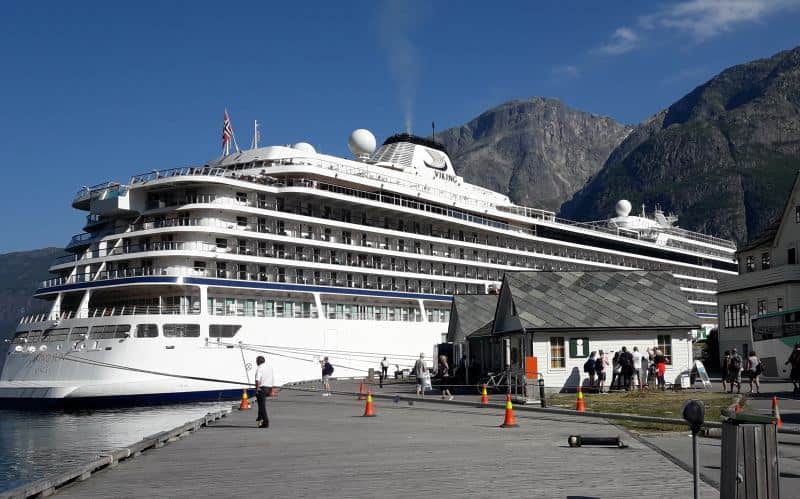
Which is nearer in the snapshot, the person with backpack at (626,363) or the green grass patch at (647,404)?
the green grass patch at (647,404)

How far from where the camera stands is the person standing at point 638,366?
3055 cm

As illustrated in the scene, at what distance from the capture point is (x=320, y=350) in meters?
52.0

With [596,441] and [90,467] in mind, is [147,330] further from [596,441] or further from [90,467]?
[596,441]

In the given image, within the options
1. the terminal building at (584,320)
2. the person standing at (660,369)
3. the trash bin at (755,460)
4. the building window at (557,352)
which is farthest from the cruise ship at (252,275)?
the trash bin at (755,460)

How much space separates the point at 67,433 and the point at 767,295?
122 feet

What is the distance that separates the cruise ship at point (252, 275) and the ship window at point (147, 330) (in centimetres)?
6

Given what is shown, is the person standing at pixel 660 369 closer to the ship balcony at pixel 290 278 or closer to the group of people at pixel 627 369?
the group of people at pixel 627 369

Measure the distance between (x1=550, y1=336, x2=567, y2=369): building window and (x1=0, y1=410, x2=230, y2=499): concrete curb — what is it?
15.8 metres

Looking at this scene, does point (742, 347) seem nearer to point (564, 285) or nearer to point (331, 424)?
point (564, 285)

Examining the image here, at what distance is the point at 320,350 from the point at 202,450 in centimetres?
3652

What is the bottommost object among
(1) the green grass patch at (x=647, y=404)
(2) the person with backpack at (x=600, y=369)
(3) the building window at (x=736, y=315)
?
(1) the green grass patch at (x=647, y=404)

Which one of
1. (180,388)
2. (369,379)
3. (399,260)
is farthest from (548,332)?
(399,260)

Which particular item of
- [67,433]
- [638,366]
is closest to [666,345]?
[638,366]

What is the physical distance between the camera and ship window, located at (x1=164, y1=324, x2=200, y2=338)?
4428 cm
